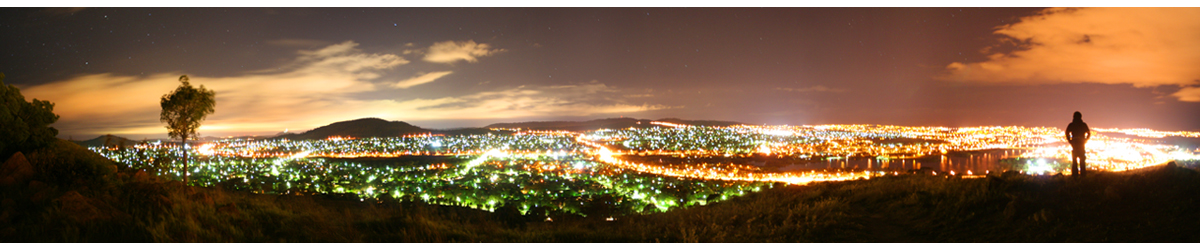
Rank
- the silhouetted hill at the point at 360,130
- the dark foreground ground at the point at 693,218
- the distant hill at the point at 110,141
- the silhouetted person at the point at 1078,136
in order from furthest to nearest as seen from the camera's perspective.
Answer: the silhouetted hill at the point at 360,130 → the distant hill at the point at 110,141 → the silhouetted person at the point at 1078,136 → the dark foreground ground at the point at 693,218

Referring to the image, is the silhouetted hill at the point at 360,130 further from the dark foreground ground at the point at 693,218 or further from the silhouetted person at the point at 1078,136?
the silhouetted person at the point at 1078,136

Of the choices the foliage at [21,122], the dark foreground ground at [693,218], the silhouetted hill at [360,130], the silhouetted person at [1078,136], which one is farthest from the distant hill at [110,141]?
the silhouetted hill at [360,130]

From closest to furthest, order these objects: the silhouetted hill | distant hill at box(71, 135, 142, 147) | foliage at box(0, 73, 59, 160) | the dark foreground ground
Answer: the dark foreground ground
foliage at box(0, 73, 59, 160)
distant hill at box(71, 135, 142, 147)
the silhouetted hill

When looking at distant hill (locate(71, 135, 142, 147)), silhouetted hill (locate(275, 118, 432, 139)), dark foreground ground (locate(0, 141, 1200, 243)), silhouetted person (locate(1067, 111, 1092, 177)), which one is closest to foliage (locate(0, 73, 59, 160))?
dark foreground ground (locate(0, 141, 1200, 243))

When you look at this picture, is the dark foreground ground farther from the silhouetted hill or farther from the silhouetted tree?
the silhouetted hill

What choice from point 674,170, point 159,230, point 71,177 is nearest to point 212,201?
point 159,230
